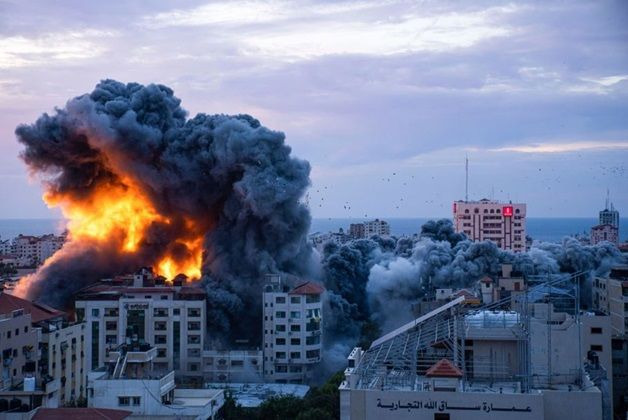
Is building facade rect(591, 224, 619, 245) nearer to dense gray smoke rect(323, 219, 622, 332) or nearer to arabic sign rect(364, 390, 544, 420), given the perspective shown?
dense gray smoke rect(323, 219, 622, 332)

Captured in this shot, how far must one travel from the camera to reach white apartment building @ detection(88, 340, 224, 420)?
26.2 meters

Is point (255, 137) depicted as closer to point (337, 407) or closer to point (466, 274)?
point (466, 274)

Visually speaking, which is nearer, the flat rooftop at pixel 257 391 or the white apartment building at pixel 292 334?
the flat rooftop at pixel 257 391

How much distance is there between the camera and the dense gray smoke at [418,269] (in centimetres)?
6600

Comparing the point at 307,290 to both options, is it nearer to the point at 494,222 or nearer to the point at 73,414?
the point at 73,414

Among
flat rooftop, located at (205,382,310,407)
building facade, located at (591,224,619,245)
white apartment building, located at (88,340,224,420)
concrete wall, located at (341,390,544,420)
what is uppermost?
building facade, located at (591,224,619,245)

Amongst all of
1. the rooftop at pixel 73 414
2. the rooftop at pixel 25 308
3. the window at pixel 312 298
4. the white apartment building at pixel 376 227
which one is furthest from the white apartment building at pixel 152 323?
the white apartment building at pixel 376 227

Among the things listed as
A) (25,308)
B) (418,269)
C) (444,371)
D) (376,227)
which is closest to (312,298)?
(25,308)

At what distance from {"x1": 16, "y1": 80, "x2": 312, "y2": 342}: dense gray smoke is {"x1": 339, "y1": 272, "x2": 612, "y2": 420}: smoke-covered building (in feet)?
120

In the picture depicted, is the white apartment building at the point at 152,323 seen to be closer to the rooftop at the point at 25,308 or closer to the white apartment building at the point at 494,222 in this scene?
the rooftop at the point at 25,308

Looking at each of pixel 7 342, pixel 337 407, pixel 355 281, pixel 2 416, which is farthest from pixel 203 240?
pixel 2 416

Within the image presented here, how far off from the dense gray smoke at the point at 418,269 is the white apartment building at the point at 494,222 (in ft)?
135

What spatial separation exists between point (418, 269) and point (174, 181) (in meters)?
17.2

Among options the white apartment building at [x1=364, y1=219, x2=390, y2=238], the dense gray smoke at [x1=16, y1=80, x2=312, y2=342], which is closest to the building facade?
the white apartment building at [x1=364, y1=219, x2=390, y2=238]
